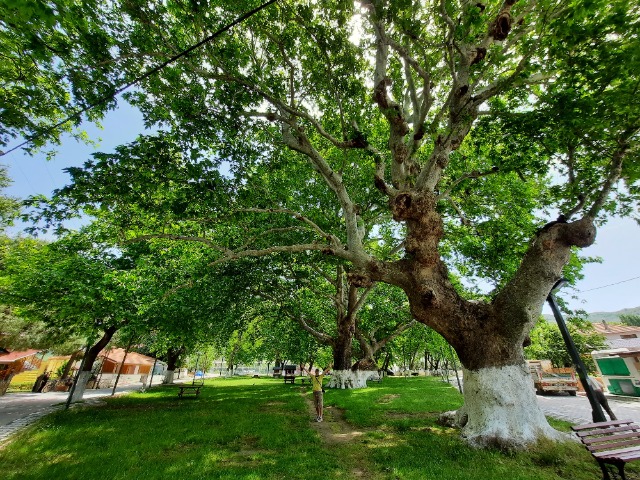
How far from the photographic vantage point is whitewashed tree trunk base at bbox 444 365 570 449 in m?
6.48

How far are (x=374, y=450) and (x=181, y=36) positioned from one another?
1257 centimetres

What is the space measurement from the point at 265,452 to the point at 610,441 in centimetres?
667

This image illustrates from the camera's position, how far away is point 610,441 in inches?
202

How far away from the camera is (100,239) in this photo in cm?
1059

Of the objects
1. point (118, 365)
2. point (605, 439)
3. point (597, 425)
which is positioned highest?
point (118, 365)

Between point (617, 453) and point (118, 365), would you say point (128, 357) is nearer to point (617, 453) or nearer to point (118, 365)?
point (118, 365)

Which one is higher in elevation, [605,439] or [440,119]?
[440,119]

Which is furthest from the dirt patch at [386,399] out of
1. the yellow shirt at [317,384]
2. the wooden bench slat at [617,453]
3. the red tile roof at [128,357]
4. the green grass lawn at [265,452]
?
the red tile roof at [128,357]

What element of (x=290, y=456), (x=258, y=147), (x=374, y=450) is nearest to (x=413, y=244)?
(x=374, y=450)

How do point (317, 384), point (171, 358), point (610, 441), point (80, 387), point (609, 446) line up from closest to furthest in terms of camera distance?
point (609, 446)
point (610, 441)
point (317, 384)
point (80, 387)
point (171, 358)

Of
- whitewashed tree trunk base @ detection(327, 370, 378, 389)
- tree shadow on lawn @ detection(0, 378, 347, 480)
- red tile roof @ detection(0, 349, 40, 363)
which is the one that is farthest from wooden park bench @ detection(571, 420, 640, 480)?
red tile roof @ detection(0, 349, 40, 363)

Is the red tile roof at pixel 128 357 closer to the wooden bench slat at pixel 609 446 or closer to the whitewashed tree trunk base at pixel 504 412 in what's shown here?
the whitewashed tree trunk base at pixel 504 412

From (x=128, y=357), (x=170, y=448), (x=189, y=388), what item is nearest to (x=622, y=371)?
(x=170, y=448)

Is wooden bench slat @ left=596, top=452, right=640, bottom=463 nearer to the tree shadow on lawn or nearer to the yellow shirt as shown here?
the tree shadow on lawn
